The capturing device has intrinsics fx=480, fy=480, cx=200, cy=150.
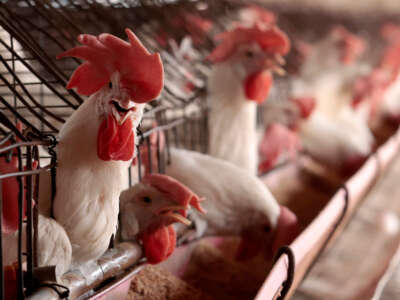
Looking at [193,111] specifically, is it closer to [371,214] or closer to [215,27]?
[215,27]

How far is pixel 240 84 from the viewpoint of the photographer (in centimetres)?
135

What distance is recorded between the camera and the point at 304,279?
1.10 m

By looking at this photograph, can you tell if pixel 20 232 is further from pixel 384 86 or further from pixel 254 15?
pixel 384 86

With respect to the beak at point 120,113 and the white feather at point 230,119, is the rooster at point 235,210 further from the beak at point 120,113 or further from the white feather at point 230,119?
the beak at point 120,113

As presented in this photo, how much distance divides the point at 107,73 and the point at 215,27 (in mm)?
1151

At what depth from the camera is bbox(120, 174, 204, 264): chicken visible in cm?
87

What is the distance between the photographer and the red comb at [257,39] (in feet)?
4.17

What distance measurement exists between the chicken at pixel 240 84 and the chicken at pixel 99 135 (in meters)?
0.63

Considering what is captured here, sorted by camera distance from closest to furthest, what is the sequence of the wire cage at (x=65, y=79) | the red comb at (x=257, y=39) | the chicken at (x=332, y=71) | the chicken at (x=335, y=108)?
1. the wire cage at (x=65, y=79)
2. the red comb at (x=257, y=39)
3. the chicken at (x=335, y=108)
4. the chicken at (x=332, y=71)

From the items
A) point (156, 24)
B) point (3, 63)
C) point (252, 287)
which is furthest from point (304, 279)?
point (156, 24)

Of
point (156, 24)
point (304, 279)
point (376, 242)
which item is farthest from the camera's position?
point (156, 24)

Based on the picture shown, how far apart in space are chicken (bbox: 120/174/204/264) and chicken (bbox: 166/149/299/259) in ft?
0.65

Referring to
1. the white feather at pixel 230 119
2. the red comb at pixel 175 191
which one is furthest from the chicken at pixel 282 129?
the red comb at pixel 175 191

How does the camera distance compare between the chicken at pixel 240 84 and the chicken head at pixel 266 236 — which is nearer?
the chicken head at pixel 266 236
